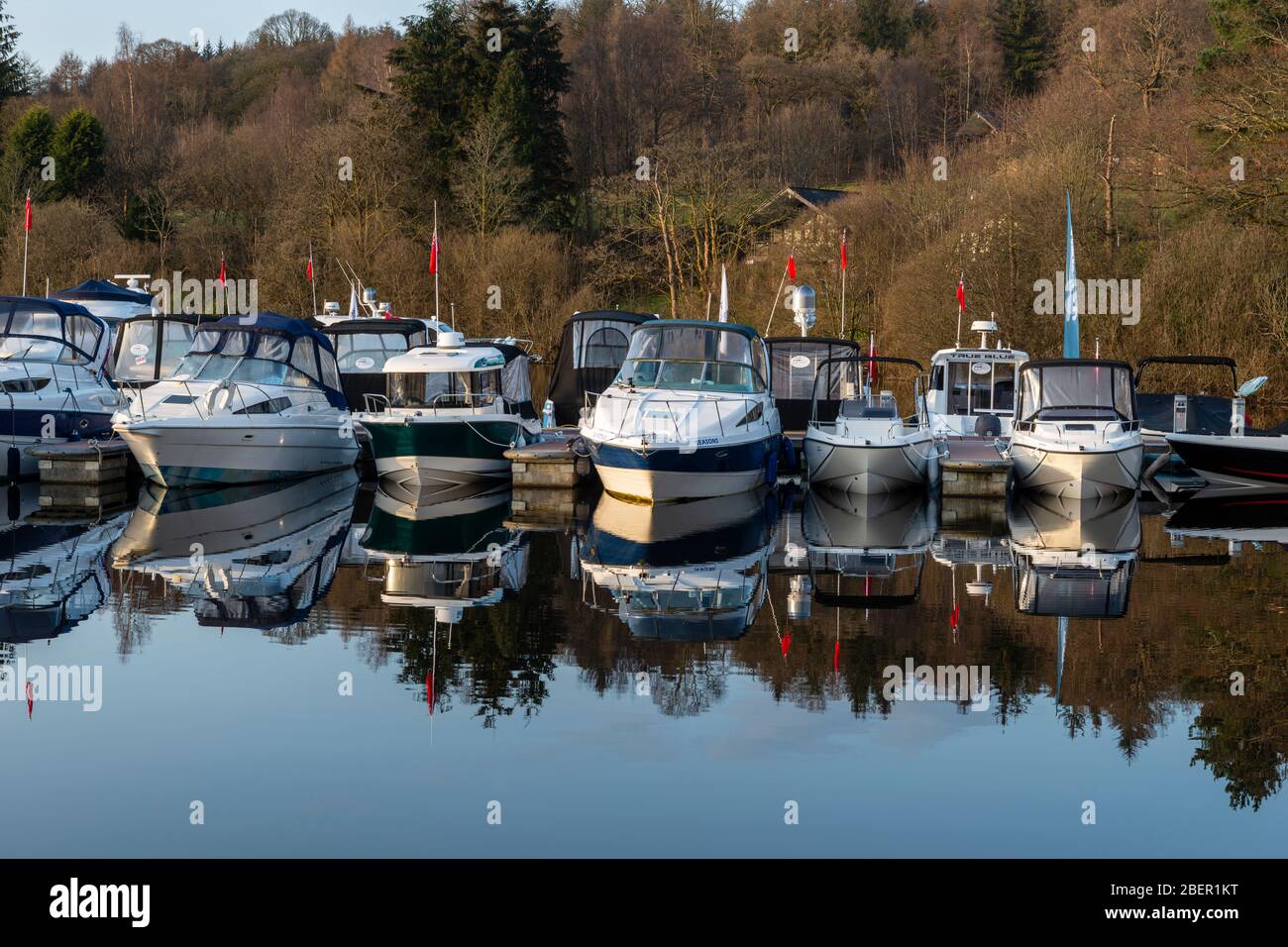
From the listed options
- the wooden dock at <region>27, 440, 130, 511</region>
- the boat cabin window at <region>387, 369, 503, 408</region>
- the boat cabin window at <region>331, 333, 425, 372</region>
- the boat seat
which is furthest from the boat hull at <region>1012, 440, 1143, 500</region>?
the wooden dock at <region>27, 440, 130, 511</region>

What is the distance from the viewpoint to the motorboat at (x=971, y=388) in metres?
27.2

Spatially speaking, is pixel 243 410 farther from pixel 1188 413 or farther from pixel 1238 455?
pixel 1238 455

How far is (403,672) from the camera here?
11688 millimetres

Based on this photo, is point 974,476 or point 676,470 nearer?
point 676,470

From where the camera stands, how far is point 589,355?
3050 cm

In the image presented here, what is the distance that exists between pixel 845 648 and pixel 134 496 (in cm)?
1446

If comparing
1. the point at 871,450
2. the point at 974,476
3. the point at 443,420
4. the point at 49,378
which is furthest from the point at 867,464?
the point at 49,378

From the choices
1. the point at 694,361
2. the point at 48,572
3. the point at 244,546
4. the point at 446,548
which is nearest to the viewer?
the point at 48,572

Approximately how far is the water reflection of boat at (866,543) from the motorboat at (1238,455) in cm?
464

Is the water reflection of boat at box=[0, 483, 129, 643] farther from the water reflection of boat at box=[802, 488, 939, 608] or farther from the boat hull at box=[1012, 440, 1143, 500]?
the boat hull at box=[1012, 440, 1143, 500]

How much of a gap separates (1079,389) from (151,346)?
55.9 feet

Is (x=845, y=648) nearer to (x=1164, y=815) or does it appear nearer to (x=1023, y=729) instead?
(x=1023, y=729)

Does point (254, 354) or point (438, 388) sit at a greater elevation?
point (254, 354)

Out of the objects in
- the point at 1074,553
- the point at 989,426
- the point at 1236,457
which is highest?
the point at 989,426
